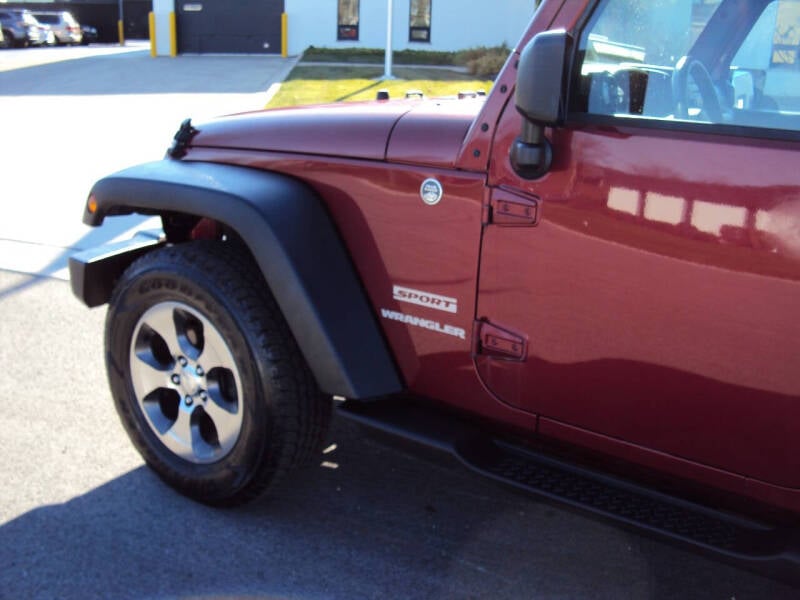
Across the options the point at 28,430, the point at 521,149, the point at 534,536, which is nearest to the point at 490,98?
the point at 521,149

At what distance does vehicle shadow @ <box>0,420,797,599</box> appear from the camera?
2590 millimetres

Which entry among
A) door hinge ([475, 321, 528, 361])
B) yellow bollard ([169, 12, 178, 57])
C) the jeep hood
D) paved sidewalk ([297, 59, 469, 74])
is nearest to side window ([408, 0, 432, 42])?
paved sidewalk ([297, 59, 469, 74])

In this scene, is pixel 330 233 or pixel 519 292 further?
pixel 330 233

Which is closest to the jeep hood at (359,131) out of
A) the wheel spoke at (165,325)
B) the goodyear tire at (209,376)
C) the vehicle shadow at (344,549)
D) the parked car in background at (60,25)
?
the goodyear tire at (209,376)

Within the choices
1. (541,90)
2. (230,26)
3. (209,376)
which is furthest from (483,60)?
(541,90)

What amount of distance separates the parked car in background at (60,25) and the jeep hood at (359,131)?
37731 mm

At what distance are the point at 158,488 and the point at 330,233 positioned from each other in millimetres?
1223

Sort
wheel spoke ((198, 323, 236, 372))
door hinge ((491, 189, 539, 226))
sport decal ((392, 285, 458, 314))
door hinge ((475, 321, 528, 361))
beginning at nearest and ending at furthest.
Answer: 1. door hinge ((491, 189, 539, 226))
2. door hinge ((475, 321, 528, 361))
3. sport decal ((392, 285, 458, 314))
4. wheel spoke ((198, 323, 236, 372))

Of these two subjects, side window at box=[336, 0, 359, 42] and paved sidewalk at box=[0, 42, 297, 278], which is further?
side window at box=[336, 0, 359, 42]

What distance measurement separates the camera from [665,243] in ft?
6.70

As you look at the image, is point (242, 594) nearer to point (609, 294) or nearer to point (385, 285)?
point (385, 285)

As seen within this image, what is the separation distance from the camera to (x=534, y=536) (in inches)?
113

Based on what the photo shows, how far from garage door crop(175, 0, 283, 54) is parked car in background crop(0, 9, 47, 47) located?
10420mm

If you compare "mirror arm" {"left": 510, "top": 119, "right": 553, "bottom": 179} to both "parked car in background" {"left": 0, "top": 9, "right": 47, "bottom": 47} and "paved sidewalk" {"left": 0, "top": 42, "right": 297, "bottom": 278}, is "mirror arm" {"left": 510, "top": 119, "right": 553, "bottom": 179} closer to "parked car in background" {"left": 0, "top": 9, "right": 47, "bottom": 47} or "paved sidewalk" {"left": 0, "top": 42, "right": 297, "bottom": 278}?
"paved sidewalk" {"left": 0, "top": 42, "right": 297, "bottom": 278}
